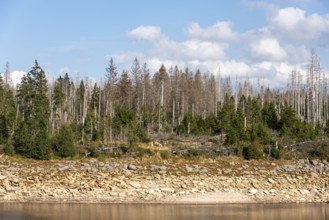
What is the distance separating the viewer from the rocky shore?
123 ft

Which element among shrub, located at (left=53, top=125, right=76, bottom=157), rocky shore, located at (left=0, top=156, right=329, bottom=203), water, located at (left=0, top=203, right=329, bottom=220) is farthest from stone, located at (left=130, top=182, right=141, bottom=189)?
shrub, located at (left=53, top=125, right=76, bottom=157)

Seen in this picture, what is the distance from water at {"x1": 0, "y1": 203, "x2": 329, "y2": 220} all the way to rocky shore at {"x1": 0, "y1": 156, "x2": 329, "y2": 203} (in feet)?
8.05

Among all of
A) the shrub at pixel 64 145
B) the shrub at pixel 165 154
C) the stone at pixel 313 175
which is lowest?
the stone at pixel 313 175

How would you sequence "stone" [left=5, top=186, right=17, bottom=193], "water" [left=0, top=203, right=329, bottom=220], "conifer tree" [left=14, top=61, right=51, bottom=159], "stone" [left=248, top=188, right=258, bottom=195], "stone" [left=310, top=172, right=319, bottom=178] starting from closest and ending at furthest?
"water" [left=0, top=203, right=329, bottom=220], "stone" [left=5, top=186, right=17, bottom=193], "stone" [left=248, top=188, right=258, bottom=195], "stone" [left=310, top=172, right=319, bottom=178], "conifer tree" [left=14, top=61, right=51, bottom=159]

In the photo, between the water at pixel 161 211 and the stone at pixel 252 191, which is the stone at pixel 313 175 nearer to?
the stone at pixel 252 191

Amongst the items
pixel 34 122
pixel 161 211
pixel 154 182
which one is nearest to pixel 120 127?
pixel 34 122

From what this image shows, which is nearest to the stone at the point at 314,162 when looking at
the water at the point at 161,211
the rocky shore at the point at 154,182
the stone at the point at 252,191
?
the rocky shore at the point at 154,182

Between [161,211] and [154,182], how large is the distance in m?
7.90

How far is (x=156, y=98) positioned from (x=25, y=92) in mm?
33697

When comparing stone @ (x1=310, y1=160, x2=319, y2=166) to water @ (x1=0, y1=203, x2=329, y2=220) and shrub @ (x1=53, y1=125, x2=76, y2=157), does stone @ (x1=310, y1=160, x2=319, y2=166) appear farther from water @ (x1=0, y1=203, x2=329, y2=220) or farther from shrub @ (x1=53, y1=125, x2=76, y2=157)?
shrub @ (x1=53, y1=125, x2=76, y2=157)

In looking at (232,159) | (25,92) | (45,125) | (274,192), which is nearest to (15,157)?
(45,125)

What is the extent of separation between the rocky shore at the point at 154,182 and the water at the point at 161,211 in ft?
8.05

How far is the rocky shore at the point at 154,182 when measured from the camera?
123 feet

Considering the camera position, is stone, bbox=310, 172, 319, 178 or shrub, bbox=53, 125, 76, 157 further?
shrub, bbox=53, 125, 76, 157
